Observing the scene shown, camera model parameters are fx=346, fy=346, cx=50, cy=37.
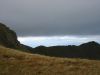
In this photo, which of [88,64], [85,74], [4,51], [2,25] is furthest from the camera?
[2,25]

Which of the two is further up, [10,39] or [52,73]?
[10,39]

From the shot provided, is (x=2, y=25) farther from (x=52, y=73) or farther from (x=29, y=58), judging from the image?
(x=52, y=73)

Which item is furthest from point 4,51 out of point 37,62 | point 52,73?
point 52,73

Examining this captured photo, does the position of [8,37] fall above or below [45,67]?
above

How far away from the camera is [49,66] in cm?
4269

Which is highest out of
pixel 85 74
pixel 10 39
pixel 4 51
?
pixel 10 39

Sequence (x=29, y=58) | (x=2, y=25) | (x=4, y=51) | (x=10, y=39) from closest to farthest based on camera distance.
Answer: (x=29, y=58)
(x=4, y=51)
(x=10, y=39)
(x=2, y=25)

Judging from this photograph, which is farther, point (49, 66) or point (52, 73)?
point (49, 66)

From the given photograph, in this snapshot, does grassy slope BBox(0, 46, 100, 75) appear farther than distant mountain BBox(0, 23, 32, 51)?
No

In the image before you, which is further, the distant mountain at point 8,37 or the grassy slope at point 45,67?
the distant mountain at point 8,37

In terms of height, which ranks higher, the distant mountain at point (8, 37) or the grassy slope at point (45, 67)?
the distant mountain at point (8, 37)

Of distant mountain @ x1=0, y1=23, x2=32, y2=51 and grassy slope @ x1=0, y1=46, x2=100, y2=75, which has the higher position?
distant mountain @ x1=0, y1=23, x2=32, y2=51

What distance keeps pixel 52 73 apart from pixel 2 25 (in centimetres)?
8904

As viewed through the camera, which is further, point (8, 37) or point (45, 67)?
point (8, 37)
